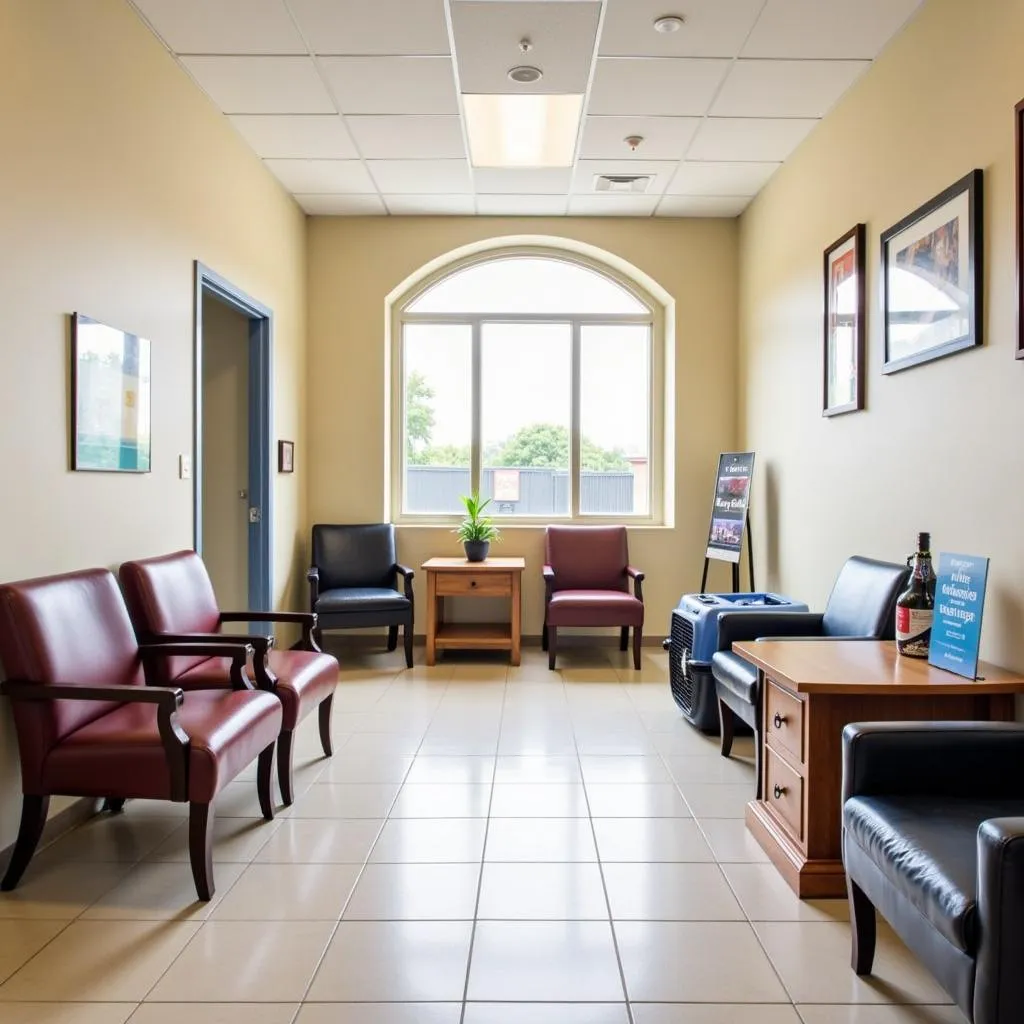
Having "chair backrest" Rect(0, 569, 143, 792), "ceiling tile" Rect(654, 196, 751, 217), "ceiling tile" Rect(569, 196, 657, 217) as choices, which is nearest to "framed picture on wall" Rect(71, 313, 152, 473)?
"chair backrest" Rect(0, 569, 143, 792)

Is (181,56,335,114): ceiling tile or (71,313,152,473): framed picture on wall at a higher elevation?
(181,56,335,114): ceiling tile

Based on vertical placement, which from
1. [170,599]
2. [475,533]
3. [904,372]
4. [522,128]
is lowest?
[170,599]

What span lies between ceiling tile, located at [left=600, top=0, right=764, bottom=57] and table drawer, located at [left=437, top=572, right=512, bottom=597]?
121 inches

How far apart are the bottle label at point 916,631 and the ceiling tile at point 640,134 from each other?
294 centimetres

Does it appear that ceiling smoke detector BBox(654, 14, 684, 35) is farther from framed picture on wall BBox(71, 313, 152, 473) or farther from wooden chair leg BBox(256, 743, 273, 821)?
wooden chair leg BBox(256, 743, 273, 821)

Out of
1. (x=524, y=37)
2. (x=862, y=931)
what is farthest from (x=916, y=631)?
(x=524, y=37)

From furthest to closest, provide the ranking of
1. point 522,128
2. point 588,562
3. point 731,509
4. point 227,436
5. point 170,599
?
point 588,562 → point 731,509 → point 227,436 → point 522,128 → point 170,599

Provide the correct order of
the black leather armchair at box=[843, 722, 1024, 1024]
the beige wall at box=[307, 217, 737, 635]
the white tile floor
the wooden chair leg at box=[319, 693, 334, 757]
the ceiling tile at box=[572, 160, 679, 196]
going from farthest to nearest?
the beige wall at box=[307, 217, 737, 635] → the ceiling tile at box=[572, 160, 679, 196] → the wooden chair leg at box=[319, 693, 334, 757] → the white tile floor → the black leather armchair at box=[843, 722, 1024, 1024]

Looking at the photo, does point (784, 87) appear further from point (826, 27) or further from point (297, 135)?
point (297, 135)

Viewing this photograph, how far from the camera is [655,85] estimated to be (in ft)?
12.8

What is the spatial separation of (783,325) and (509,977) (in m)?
4.05

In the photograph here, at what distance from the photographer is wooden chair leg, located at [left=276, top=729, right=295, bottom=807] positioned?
2.97 m

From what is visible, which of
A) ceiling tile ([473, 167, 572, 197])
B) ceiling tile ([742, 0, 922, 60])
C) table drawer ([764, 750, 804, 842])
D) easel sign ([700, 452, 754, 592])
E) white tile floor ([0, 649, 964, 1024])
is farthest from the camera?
easel sign ([700, 452, 754, 592])

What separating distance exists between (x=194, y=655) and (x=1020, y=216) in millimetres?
3073
